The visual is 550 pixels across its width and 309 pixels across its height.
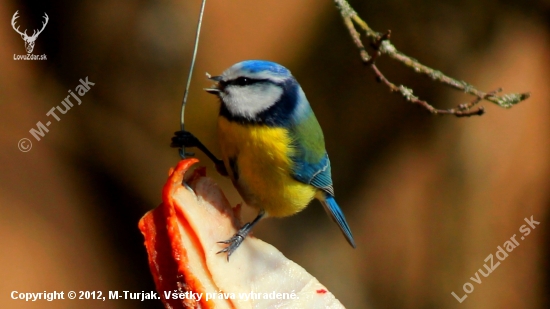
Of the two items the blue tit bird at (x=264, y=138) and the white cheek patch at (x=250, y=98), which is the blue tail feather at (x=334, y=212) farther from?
the white cheek patch at (x=250, y=98)

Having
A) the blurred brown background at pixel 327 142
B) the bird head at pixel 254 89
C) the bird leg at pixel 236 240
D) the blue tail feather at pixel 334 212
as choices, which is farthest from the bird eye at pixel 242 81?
the blurred brown background at pixel 327 142

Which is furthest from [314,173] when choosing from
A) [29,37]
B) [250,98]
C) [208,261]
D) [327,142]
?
[29,37]

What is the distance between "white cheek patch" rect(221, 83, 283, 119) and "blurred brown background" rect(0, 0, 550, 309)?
3.08ft

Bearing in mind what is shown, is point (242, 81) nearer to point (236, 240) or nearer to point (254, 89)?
point (254, 89)

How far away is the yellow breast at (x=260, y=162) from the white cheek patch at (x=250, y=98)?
0.04 metres

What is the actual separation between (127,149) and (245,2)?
0.90 m

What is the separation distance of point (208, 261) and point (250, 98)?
457mm

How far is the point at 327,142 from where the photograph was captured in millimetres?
2752

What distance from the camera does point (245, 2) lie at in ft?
7.61

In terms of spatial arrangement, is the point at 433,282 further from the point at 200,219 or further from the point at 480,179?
the point at 200,219

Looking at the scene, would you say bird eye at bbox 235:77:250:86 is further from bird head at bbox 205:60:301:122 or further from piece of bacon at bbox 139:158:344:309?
piece of bacon at bbox 139:158:344:309

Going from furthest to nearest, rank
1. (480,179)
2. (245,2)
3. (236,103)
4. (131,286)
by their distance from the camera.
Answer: (480,179) → (131,286) → (245,2) → (236,103)

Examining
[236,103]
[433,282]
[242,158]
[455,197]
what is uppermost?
[236,103]

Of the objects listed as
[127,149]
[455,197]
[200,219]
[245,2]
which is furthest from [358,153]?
[200,219]
